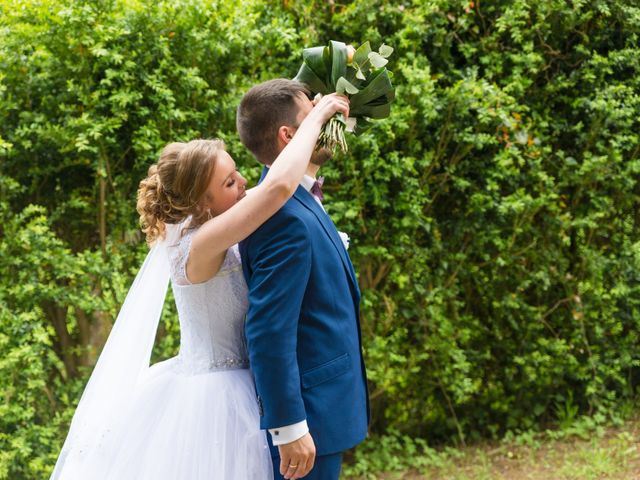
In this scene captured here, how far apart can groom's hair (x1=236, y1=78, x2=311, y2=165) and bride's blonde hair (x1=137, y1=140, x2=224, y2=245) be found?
122 millimetres

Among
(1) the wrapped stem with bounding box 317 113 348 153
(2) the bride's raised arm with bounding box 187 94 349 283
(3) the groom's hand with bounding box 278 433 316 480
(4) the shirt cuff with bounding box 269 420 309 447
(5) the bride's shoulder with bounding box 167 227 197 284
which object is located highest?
(1) the wrapped stem with bounding box 317 113 348 153

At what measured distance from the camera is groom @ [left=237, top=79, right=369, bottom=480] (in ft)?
6.65

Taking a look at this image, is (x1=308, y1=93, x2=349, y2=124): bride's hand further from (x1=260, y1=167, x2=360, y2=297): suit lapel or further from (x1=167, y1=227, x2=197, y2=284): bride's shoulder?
(x1=167, y1=227, x2=197, y2=284): bride's shoulder

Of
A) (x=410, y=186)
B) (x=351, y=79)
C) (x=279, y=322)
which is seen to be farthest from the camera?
(x=410, y=186)

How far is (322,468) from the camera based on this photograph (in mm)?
2176

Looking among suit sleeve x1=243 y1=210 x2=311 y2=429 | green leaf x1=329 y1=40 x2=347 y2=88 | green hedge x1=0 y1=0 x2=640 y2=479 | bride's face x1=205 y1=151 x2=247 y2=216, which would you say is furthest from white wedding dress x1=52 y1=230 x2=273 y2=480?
green hedge x1=0 y1=0 x2=640 y2=479

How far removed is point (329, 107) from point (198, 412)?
1.03 meters

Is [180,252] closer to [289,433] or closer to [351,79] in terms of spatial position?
[289,433]

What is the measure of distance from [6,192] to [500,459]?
10.7 feet

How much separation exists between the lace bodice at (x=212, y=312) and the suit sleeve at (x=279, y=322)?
0.22 m

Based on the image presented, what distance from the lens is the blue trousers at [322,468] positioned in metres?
2.17

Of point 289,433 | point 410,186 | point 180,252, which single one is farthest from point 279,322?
point 410,186

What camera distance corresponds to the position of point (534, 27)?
14.2ft

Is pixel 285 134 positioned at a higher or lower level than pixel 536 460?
higher
